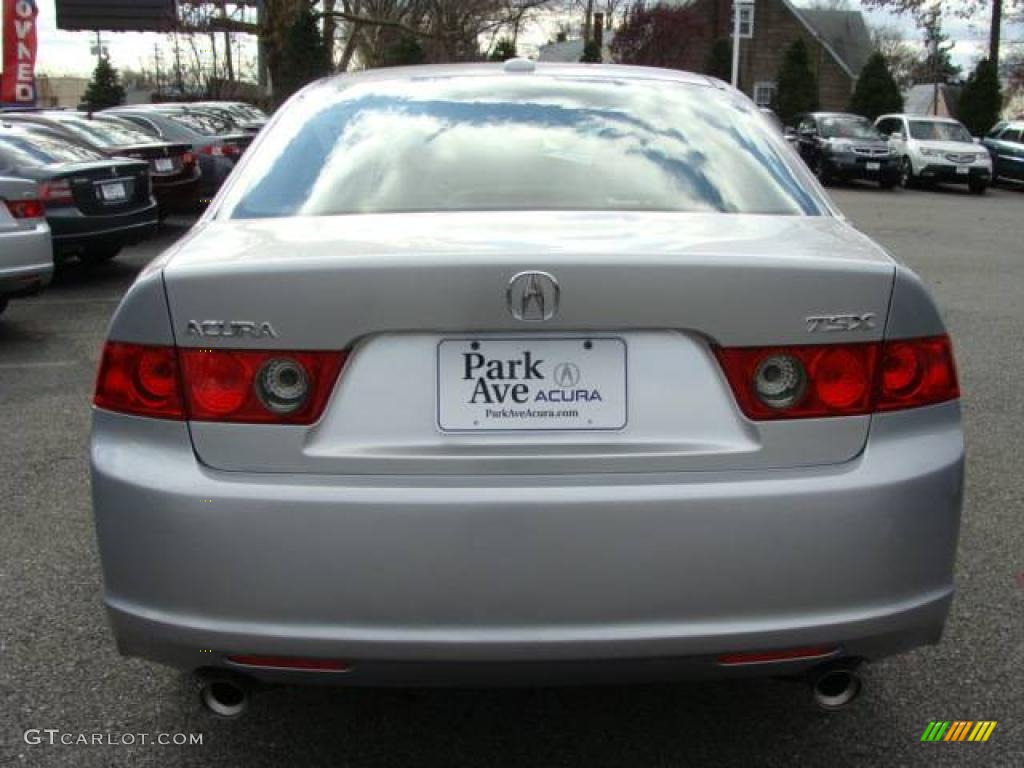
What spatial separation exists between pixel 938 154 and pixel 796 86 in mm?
19101

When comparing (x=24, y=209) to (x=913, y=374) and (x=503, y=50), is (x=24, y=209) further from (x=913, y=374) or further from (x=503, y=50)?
(x=503, y=50)

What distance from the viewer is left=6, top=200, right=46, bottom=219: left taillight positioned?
27.1 ft

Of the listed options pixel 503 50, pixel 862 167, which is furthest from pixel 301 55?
pixel 503 50

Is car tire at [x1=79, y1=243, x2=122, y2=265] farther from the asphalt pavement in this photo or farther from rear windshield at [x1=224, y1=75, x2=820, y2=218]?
rear windshield at [x1=224, y1=75, x2=820, y2=218]

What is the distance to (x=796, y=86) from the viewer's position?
144ft

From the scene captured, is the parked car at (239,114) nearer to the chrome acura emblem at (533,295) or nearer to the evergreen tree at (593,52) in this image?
the chrome acura emblem at (533,295)

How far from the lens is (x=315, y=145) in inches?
123

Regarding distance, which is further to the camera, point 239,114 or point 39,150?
point 239,114

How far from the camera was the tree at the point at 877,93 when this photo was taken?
130ft

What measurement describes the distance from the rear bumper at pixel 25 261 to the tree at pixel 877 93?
35781mm

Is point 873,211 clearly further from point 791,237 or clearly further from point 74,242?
point 791,237

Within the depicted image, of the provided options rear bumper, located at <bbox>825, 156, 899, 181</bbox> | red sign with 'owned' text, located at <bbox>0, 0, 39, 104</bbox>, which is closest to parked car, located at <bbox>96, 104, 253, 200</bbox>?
red sign with 'owned' text, located at <bbox>0, 0, 39, 104</bbox>

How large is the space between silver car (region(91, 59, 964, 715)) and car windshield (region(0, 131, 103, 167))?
8.88m

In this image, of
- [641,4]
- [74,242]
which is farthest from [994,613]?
[641,4]
